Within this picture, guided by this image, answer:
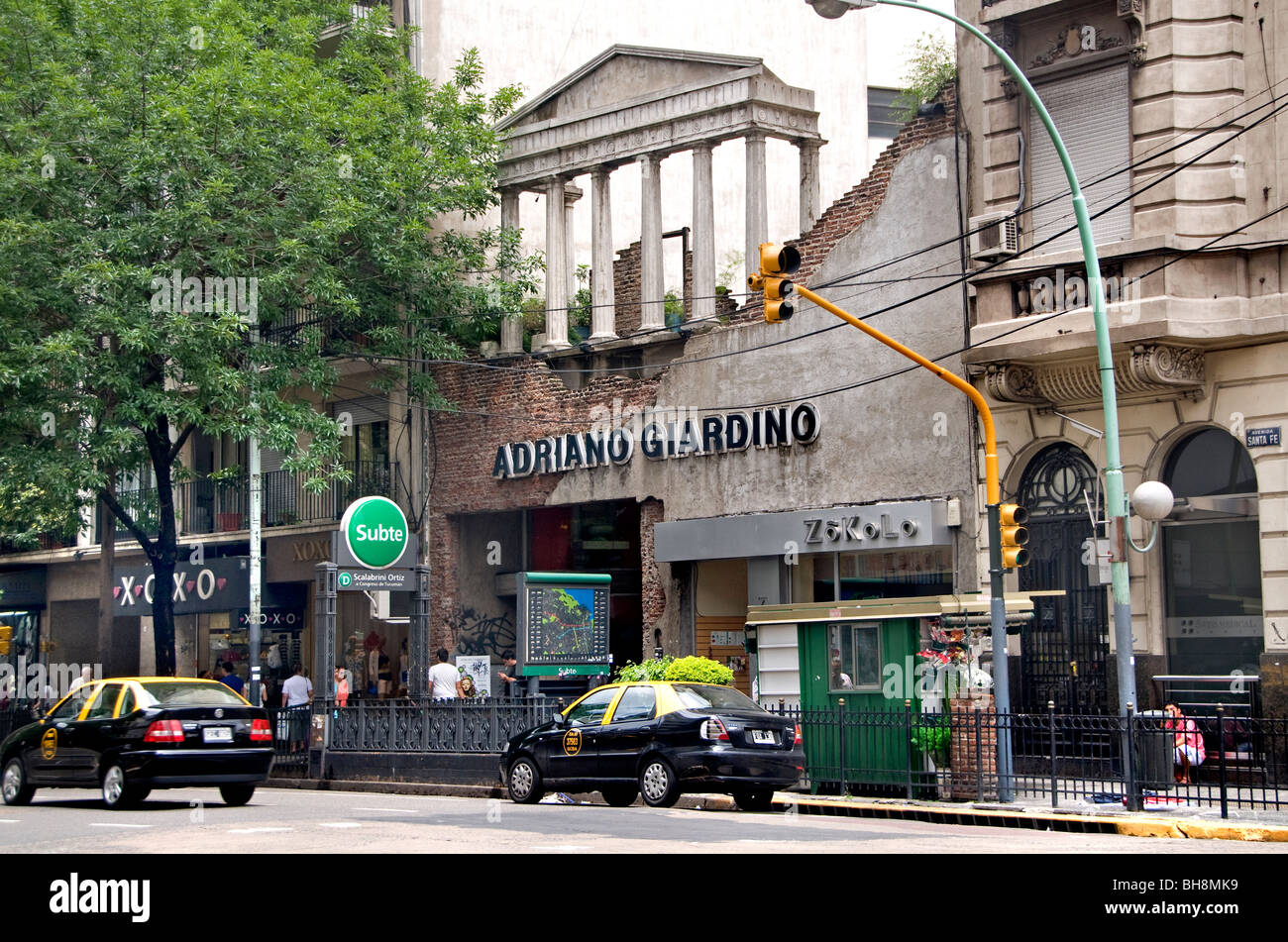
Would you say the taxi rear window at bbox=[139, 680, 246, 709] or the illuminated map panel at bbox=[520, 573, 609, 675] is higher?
the illuminated map panel at bbox=[520, 573, 609, 675]

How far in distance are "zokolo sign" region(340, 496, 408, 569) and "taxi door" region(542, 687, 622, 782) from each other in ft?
23.1

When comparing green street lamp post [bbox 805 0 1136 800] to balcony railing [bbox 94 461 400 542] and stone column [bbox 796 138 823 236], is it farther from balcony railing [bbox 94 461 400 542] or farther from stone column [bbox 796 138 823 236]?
balcony railing [bbox 94 461 400 542]

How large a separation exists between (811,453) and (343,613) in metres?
15.2

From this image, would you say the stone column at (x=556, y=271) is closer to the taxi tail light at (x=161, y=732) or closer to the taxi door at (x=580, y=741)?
the taxi door at (x=580, y=741)

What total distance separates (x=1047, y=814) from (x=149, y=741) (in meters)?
9.67

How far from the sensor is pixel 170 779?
57.6 feet

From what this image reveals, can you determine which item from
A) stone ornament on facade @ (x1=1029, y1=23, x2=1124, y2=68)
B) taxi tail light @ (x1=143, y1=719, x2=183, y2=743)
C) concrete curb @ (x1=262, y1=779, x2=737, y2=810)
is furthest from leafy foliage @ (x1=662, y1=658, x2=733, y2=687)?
stone ornament on facade @ (x1=1029, y1=23, x2=1124, y2=68)

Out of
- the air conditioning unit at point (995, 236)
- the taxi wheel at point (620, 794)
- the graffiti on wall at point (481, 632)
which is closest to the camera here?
the taxi wheel at point (620, 794)

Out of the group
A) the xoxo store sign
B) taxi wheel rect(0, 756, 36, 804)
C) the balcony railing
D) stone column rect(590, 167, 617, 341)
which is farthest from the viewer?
the xoxo store sign

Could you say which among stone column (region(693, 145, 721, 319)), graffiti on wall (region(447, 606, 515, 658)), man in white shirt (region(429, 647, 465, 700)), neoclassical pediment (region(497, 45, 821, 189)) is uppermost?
neoclassical pediment (region(497, 45, 821, 189))

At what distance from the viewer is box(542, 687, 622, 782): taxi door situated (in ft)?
60.7

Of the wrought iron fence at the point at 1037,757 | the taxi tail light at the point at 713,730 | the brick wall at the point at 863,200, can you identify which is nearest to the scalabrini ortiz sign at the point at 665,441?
the brick wall at the point at 863,200

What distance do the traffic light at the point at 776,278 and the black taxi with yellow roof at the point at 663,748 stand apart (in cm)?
438

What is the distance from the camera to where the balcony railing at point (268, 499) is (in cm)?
3394
